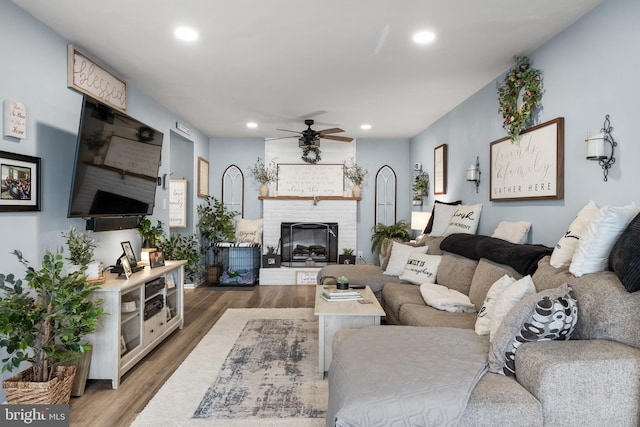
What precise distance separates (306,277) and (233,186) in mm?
2126

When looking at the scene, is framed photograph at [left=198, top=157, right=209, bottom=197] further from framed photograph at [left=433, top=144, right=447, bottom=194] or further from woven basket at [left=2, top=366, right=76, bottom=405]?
woven basket at [left=2, top=366, right=76, bottom=405]

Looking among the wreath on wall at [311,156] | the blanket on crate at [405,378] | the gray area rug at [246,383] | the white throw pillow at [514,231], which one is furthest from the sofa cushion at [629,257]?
the wreath on wall at [311,156]

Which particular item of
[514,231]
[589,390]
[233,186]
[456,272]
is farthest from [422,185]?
[589,390]

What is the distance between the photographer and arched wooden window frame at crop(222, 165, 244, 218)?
7031 millimetres

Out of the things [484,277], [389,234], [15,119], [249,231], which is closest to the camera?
[15,119]

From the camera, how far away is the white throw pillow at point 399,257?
434 cm

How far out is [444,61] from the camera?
131 inches

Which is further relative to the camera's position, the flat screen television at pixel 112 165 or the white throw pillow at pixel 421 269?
the white throw pillow at pixel 421 269

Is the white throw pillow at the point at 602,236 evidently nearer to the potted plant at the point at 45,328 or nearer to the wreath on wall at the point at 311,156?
the potted plant at the point at 45,328

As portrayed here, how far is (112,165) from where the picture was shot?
3102 millimetres

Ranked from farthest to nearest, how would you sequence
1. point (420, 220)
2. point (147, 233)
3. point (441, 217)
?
point (420, 220), point (441, 217), point (147, 233)

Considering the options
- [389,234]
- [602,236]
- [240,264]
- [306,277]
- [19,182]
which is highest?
[19,182]

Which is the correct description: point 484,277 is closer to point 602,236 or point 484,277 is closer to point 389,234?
point 602,236

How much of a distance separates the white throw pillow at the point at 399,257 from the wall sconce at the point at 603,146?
2.18 meters
